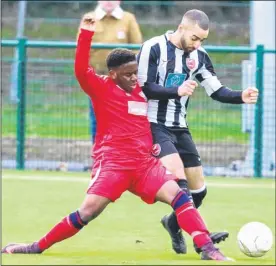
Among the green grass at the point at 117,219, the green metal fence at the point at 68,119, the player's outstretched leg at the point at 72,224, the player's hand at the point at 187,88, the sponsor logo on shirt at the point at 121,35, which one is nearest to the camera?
the player's hand at the point at 187,88

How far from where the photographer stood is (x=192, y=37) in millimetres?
9180

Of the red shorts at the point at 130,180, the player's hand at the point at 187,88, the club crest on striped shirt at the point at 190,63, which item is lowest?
the red shorts at the point at 130,180

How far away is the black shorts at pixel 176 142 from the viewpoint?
9.33 meters

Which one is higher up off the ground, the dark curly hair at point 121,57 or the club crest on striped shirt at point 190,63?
the dark curly hair at point 121,57

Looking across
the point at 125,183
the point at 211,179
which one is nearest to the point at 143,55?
the point at 125,183

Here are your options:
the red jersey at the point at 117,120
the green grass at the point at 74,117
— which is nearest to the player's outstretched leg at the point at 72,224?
the red jersey at the point at 117,120

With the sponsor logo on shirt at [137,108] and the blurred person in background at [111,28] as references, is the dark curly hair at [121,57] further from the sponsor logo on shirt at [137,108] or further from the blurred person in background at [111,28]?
the blurred person in background at [111,28]

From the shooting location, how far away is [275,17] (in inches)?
681

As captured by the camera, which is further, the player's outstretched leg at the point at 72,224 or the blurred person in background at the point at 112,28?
the blurred person in background at the point at 112,28

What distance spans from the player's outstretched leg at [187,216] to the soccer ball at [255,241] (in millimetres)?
451

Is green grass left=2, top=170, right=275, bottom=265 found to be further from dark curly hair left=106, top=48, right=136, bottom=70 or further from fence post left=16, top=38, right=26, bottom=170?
dark curly hair left=106, top=48, right=136, bottom=70

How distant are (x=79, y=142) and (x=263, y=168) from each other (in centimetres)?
250

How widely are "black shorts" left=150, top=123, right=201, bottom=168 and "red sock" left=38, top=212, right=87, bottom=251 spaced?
796 mm

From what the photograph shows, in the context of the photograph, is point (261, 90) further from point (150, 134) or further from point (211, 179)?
point (150, 134)
